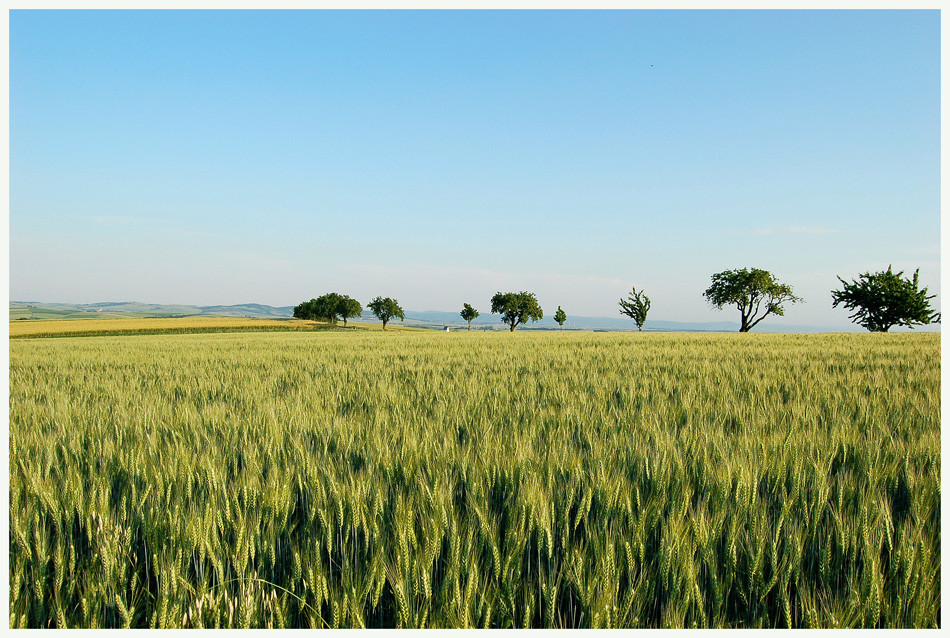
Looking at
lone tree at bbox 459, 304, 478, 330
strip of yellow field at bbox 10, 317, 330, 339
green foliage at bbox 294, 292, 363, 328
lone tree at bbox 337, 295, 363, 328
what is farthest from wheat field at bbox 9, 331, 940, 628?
lone tree at bbox 459, 304, 478, 330

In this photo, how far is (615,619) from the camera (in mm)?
1241

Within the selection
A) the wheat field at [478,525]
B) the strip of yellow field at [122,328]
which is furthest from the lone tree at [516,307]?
the wheat field at [478,525]

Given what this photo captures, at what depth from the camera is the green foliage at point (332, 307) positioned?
275ft

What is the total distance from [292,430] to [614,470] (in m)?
1.80

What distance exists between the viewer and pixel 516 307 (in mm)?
87688

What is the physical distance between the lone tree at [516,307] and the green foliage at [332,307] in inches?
948

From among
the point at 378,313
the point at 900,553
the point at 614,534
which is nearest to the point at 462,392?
the point at 614,534

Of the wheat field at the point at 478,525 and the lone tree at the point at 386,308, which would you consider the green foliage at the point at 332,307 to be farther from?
the wheat field at the point at 478,525

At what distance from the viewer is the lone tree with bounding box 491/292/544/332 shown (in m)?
87.2

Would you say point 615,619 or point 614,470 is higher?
point 614,470

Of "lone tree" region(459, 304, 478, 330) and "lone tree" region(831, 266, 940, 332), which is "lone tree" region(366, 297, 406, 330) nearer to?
"lone tree" region(459, 304, 478, 330)

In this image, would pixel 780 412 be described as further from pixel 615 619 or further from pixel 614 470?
pixel 615 619

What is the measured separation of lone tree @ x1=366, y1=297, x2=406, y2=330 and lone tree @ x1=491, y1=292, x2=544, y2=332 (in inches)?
685

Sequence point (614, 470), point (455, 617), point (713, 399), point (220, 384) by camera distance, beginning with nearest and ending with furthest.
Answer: point (455, 617) → point (614, 470) → point (713, 399) → point (220, 384)
